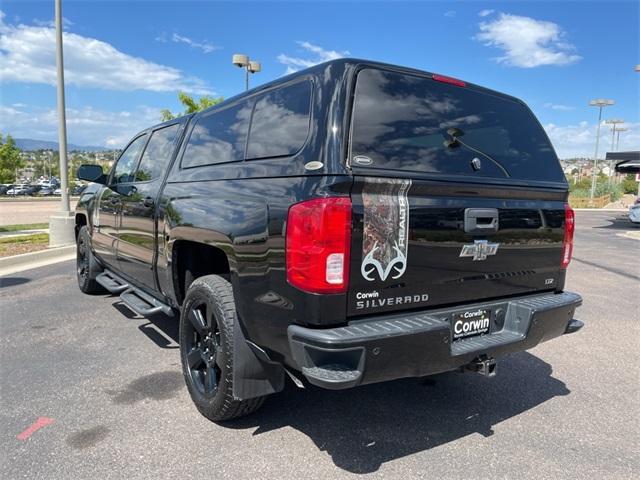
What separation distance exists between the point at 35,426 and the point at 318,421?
1.73 meters

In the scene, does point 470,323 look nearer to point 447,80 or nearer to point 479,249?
point 479,249

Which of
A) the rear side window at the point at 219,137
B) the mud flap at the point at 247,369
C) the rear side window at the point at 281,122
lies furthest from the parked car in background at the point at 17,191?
the mud flap at the point at 247,369

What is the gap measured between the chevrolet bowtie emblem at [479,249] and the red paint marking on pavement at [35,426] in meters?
2.70

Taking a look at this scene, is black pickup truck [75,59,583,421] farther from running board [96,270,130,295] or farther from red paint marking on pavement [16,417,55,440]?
running board [96,270,130,295]

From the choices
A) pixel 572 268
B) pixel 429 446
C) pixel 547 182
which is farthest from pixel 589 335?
pixel 572 268

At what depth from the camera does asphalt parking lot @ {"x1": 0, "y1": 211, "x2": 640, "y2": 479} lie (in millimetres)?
2600

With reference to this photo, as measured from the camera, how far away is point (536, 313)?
2.87 metres

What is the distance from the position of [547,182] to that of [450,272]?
1.11 m

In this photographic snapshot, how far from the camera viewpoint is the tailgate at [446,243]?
235 centimetres

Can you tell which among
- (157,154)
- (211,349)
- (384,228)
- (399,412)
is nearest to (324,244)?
(384,228)

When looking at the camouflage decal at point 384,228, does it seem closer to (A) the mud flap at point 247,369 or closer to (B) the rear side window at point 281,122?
(B) the rear side window at point 281,122

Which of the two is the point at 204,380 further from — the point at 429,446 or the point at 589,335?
the point at 589,335

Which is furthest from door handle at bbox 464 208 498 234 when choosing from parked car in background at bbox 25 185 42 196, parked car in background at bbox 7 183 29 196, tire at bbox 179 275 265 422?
parked car in background at bbox 25 185 42 196

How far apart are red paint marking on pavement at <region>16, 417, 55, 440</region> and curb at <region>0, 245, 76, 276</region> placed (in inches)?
218
